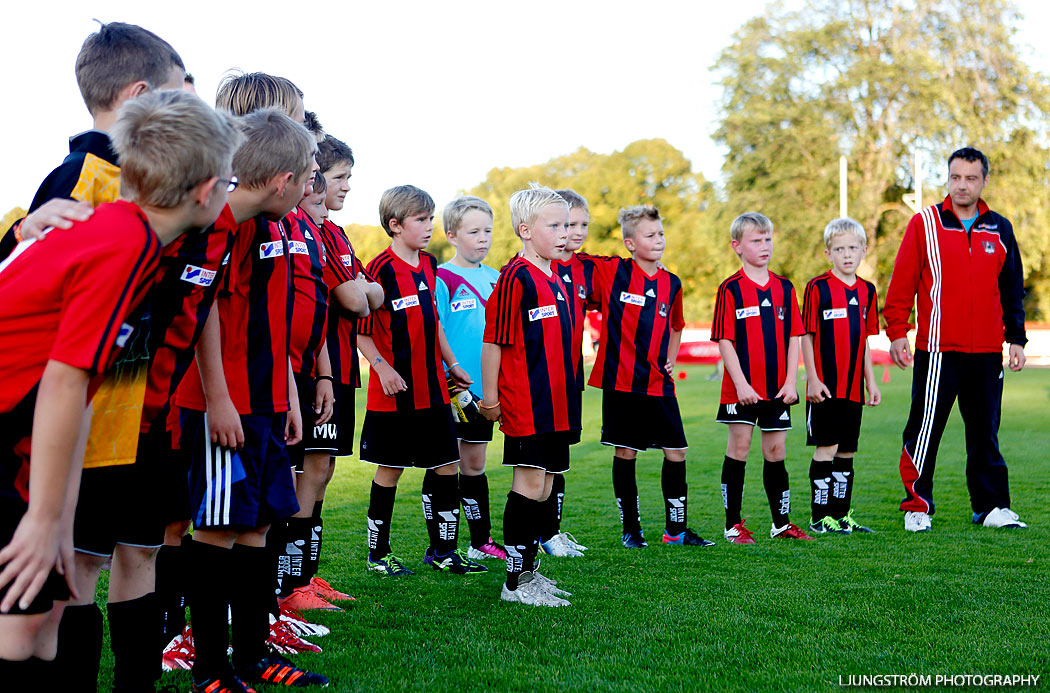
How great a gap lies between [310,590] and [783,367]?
134 inches

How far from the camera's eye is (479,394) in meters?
6.10

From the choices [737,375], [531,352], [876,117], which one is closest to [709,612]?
[531,352]

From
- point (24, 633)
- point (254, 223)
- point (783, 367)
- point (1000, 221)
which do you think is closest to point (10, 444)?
point (24, 633)

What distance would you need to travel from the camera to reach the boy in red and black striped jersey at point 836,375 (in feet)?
21.0

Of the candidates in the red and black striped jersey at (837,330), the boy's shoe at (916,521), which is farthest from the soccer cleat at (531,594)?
the boy's shoe at (916,521)

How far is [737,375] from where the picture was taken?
6.12m

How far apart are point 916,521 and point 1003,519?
574 millimetres

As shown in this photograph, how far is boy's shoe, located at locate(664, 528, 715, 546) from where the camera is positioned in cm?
598

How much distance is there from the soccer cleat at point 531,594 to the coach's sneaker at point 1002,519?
3466mm

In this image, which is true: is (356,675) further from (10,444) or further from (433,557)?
(433,557)

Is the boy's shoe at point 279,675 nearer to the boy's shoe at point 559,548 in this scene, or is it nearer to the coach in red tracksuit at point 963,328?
the boy's shoe at point 559,548

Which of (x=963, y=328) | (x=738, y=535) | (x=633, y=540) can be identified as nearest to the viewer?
(x=633, y=540)

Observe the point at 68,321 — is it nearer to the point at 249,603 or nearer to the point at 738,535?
the point at 249,603

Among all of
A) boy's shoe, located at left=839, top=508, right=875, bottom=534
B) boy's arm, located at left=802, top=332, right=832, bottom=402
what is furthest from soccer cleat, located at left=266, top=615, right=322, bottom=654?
boy's shoe, located at left=839, top=508, right=875, bottom=534
